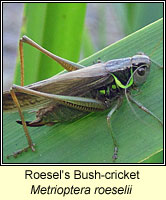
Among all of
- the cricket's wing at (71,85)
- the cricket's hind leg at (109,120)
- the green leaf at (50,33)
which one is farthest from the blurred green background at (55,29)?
the cricket's hind leg at (109,120)

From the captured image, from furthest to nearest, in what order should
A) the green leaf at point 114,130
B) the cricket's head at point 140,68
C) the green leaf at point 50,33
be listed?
the green leaf at point 50,33 → the cricket's head at point 140,68 → the green leaf at point 114,130

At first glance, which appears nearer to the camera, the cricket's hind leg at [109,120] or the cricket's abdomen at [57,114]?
the cricket's hind leg at [109,120]

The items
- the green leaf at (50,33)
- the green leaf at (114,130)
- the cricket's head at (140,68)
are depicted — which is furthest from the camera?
the green leaf at (50,33)

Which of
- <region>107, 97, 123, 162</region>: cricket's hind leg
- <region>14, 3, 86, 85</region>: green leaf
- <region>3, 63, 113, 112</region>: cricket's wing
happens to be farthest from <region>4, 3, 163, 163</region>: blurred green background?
<region>107, 97, 123, 162</region>: cricket's hind leg

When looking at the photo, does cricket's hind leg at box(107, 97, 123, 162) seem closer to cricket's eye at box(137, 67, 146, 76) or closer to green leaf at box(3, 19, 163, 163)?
green leaf at box(3, 19, 163, 163)

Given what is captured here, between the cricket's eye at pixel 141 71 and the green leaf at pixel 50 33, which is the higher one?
the green leaf at pixel 50 33

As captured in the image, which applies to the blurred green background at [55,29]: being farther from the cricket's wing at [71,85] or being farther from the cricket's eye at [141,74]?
the cricket's eye at [141,74]

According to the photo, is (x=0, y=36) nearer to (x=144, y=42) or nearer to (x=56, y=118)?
(x=56, y=118)

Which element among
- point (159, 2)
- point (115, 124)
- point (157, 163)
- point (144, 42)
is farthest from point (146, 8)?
point (157, 163)
